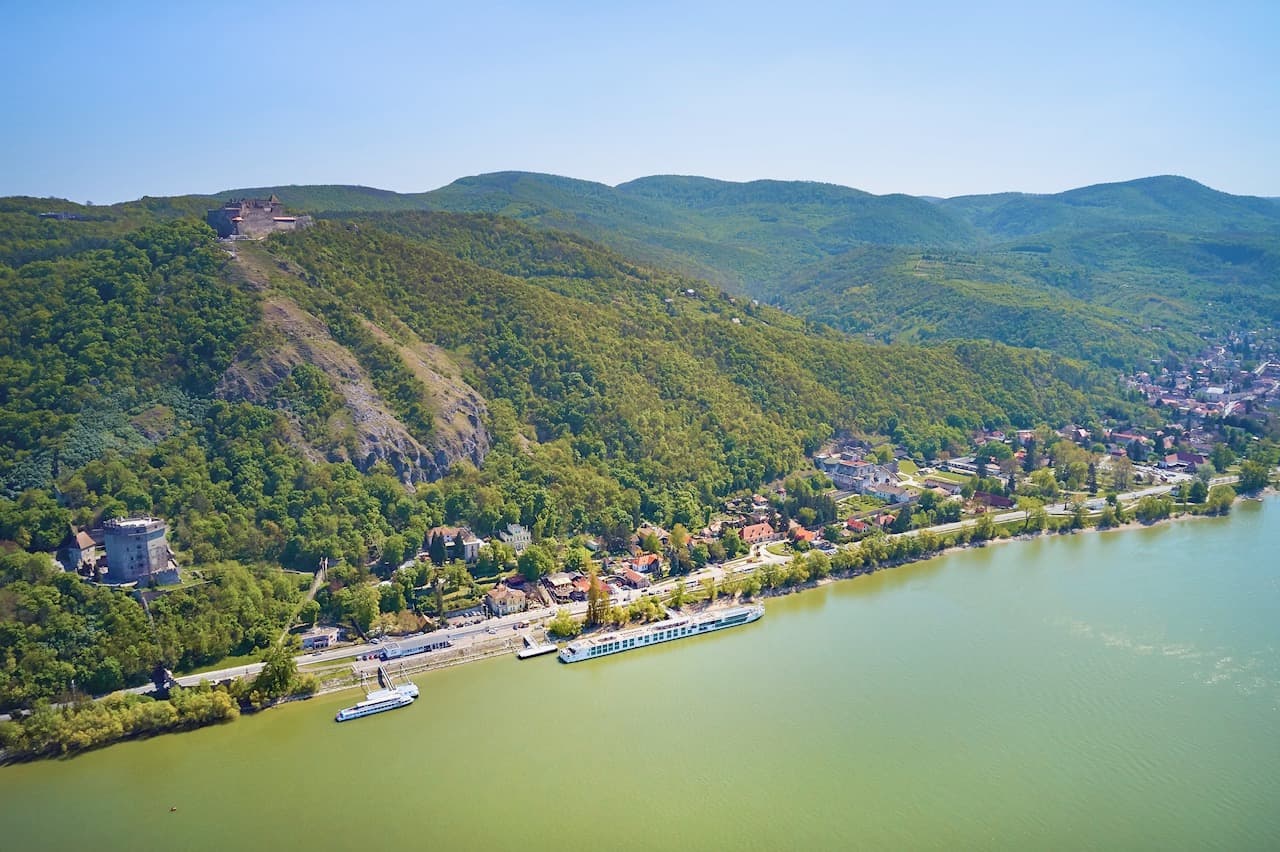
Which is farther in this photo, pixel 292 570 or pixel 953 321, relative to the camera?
pixel 953 321

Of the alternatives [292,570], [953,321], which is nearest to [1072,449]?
[953,321]

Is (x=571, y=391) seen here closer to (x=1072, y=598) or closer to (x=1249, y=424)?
(x=1072, y=598)

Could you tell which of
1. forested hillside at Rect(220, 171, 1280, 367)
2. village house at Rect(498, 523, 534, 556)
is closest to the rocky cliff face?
village house at Rect(498, 523, 534, 556)

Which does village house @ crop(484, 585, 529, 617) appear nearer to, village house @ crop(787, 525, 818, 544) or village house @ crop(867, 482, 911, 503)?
village house @ crop(787, 525, 818, 544)

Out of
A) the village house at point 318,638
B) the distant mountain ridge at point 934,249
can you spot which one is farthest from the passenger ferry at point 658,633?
the distant mountain ridge at point 934,249

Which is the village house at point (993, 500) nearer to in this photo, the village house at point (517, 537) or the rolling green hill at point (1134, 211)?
the village house at point (517, 537)

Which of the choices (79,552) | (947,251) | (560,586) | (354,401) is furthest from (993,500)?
(947,251)
